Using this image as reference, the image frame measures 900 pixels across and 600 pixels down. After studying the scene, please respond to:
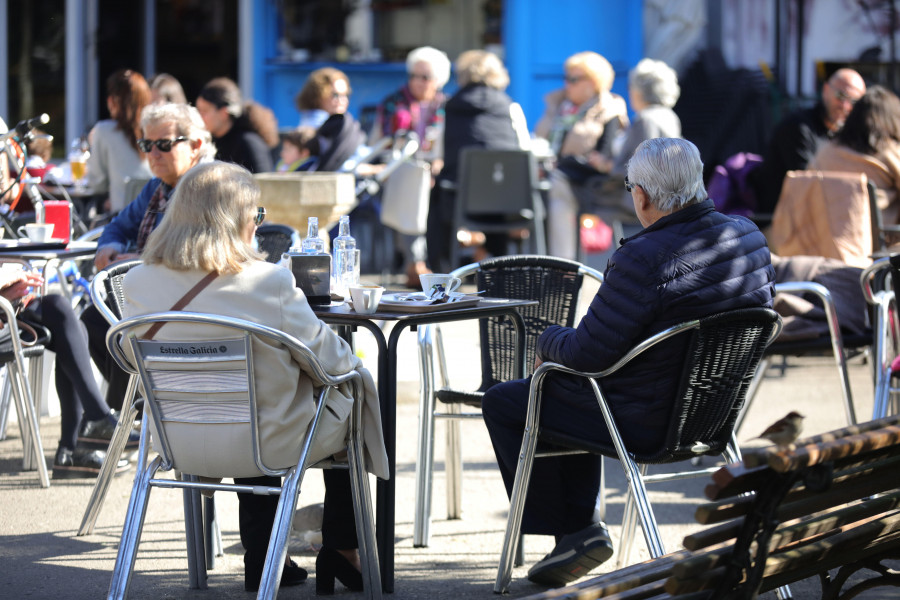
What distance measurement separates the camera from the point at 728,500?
254 cm

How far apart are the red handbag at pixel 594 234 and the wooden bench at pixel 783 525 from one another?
7.43 m

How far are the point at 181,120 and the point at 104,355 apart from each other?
1.07 m

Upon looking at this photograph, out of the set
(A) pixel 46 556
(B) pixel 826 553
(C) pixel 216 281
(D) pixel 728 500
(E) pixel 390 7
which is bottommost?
(A) pixel 46 556

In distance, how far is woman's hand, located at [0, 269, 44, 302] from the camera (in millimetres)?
4652

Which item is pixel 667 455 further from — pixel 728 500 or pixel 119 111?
pixel 119 111

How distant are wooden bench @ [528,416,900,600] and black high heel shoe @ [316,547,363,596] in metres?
1.22

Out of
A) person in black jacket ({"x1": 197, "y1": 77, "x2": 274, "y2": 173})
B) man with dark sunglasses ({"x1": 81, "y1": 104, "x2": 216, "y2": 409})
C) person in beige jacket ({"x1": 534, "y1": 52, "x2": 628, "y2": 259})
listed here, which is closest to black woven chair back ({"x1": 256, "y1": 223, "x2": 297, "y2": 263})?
man with dark sunglasses ({"x1": 81, "y1": 104, "x2": 216, "y2": 409})

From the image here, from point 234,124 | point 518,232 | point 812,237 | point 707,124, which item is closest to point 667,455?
point 812,237

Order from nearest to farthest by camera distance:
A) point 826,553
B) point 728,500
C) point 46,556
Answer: point 728,500
point 826,553
point 46,556

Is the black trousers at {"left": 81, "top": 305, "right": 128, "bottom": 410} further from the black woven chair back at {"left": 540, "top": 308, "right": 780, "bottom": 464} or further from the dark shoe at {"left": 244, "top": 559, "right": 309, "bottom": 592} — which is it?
the black woven chair back at {"left": 540, "top": 308, "right": 780, "bottom": 464}

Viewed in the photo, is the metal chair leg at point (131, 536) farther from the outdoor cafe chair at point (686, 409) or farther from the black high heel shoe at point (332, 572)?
the outdoor cafe chair at point (686, 409)

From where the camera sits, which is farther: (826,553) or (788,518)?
(826,553)

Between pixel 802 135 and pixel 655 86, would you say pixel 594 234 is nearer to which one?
pixel 655 86

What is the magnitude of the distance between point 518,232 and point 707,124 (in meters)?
3.93
